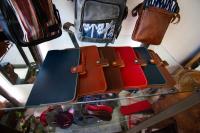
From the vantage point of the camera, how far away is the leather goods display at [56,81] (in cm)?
50

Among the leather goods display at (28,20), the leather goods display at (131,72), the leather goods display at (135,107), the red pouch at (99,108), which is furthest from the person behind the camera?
the leather goods display at (135,107)

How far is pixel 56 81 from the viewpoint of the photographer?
0.55 m

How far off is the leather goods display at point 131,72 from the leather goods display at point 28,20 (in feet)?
1.02

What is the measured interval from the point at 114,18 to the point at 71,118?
541 mm

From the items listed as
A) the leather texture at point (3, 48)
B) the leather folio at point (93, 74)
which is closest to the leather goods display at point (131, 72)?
the leather folio at point (93, 74)

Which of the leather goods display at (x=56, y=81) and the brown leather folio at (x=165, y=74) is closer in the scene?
the leather goods display at (x=56, y=81)

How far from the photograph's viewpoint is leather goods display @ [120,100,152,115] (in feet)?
2.87

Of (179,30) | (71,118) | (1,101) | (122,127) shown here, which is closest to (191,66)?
(179,30)

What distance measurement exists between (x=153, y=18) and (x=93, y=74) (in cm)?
45

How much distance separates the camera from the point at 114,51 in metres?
0.69

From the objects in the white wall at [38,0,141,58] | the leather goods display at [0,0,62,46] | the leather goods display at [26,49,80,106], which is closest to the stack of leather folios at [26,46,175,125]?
the leather goods display at [26,49,80,106]

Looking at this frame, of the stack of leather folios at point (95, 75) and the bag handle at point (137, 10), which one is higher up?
the bag handle at point (137, 10)

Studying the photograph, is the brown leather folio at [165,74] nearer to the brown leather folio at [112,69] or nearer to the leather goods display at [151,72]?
the leather goods display at [151,72]

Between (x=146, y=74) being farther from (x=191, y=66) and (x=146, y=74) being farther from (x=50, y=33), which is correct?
(x=191, y=66)
